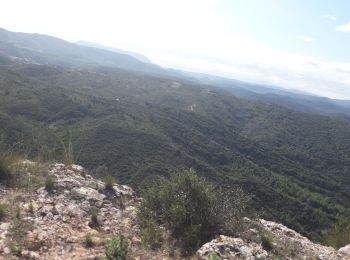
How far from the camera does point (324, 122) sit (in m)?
198

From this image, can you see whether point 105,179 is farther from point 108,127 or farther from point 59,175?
point 108,127

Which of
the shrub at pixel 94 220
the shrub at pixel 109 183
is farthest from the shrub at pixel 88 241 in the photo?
the shrub at pixel 109 183

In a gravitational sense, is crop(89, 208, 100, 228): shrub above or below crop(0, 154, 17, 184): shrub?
below

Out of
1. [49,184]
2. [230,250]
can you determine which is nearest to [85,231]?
[49,184]

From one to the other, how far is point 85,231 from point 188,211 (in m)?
2.01

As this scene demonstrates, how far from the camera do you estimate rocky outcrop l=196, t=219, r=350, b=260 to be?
6.37 meters

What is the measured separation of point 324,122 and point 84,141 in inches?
5914

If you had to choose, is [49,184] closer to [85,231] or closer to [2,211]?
[2,211]

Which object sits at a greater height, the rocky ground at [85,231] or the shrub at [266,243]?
the shrub at [266,243]

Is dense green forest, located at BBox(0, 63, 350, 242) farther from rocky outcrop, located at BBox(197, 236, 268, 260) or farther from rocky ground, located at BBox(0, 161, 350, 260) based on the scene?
rocky outcrop, located at BBox(197, 236, 268, 260)

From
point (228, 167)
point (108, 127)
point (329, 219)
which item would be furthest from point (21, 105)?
point (329, 219)

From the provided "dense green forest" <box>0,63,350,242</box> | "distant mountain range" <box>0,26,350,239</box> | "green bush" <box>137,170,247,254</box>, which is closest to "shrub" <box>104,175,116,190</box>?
"green bush" <box>137,170,247,254</box>

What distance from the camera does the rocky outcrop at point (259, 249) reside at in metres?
6.37

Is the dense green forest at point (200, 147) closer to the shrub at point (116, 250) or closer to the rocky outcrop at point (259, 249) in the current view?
the rocky outcrop at point (259, 249)
